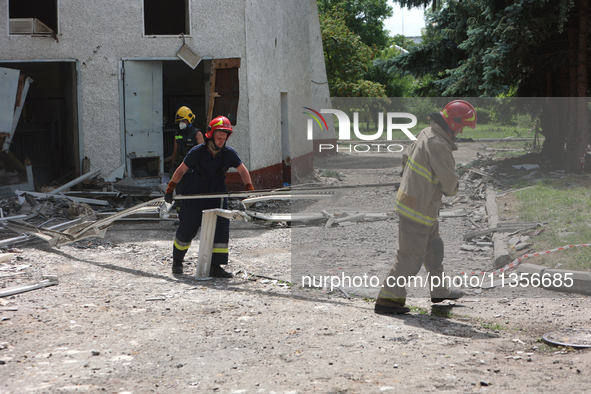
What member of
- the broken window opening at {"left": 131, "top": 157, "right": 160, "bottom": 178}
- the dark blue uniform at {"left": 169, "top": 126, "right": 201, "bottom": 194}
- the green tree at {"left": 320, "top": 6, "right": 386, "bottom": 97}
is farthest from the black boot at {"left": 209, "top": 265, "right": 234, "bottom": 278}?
the green tree at {"left": 320, "top": 6, "right": 386, "bottom": 97}

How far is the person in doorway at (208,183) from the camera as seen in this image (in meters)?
6.36

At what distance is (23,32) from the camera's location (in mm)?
11203

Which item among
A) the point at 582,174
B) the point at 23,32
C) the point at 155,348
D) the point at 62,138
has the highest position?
the point at 23,32

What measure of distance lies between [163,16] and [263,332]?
13.8 meters

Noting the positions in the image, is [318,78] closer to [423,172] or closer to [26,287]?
[26,287]

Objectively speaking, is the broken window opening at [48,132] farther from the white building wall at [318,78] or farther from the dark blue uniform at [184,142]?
the white building wall at [318,78]

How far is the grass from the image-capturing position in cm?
634

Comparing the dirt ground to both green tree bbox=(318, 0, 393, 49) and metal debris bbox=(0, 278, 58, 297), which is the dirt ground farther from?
green tree bbox=(318, 0, 393, 49)

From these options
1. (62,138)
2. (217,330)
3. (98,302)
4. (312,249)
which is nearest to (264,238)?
(312,249)

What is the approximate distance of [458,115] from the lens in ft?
16.0

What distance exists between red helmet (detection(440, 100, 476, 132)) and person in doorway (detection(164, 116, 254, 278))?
2393mm

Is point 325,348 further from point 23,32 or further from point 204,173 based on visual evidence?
point 23,32

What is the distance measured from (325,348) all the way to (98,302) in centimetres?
245

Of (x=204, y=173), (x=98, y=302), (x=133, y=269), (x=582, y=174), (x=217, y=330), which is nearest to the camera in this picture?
(x=217, y=330)
